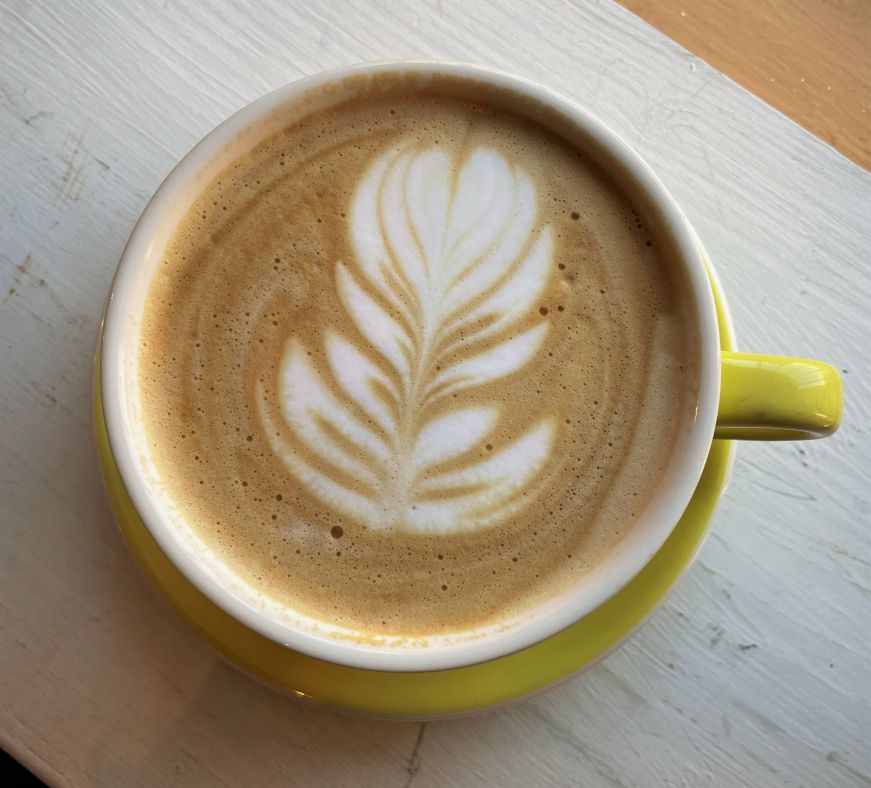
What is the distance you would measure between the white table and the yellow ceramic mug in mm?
186

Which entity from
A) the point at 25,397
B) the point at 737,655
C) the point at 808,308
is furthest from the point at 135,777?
the point at 808,308

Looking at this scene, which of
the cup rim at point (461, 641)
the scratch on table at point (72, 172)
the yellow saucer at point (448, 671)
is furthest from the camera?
the scratch on table at point (72, 172)

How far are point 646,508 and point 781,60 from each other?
2.06 ft

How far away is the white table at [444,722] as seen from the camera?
88 centimetres

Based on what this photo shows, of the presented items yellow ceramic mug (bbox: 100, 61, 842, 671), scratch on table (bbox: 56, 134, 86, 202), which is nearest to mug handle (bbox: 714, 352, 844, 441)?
yellow ceramic mug (bbox: 100, 61, 842, 671)

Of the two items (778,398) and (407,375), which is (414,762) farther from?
(778,398)

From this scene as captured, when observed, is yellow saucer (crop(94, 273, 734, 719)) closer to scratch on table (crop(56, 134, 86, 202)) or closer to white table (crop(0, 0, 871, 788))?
white table (crop(0, 0, 871, 788))

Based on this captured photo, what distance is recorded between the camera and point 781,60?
3.34 ft

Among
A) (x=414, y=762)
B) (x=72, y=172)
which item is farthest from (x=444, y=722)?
(x=72, y=172)

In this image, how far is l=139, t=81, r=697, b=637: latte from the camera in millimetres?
766

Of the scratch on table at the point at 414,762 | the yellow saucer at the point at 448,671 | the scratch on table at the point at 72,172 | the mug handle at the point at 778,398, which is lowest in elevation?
the scratch on table at the point at 414,762

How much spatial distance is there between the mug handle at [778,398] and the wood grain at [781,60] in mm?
437

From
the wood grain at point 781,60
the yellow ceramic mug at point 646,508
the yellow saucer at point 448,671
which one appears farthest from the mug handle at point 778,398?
the wood grain at point 781,60

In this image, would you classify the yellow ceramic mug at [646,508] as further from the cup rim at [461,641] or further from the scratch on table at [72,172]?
the scratch on table at [72,172]
